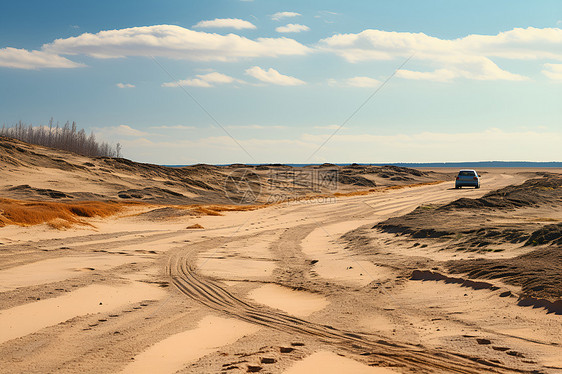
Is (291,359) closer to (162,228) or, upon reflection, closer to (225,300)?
(225,300)

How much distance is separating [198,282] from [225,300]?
1655 millimetres

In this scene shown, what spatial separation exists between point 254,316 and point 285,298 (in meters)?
1.42

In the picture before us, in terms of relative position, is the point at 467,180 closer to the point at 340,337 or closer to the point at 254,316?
the point at 254,316

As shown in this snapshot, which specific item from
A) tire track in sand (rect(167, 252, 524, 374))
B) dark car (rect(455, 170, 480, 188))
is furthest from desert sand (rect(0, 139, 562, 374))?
dark car (rect(455, 170, 480, 188))

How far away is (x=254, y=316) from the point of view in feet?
23.5

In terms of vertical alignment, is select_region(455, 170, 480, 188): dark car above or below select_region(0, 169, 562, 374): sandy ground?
above

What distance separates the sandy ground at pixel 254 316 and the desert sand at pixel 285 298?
0.03m

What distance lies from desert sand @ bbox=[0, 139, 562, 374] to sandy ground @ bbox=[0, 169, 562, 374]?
0.03m

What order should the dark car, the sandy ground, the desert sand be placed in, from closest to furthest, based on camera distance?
the sandy ground, the desert sand, the dark car

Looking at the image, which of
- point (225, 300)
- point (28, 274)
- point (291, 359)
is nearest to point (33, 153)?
point (28, 274)

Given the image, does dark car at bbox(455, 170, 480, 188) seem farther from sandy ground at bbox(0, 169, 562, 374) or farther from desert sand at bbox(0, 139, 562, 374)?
sandy ground at bbox(0, 169, 562, 374)

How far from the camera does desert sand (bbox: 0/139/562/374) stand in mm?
5293

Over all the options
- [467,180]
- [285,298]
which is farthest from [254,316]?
[467,180]

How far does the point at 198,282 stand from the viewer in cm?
970
